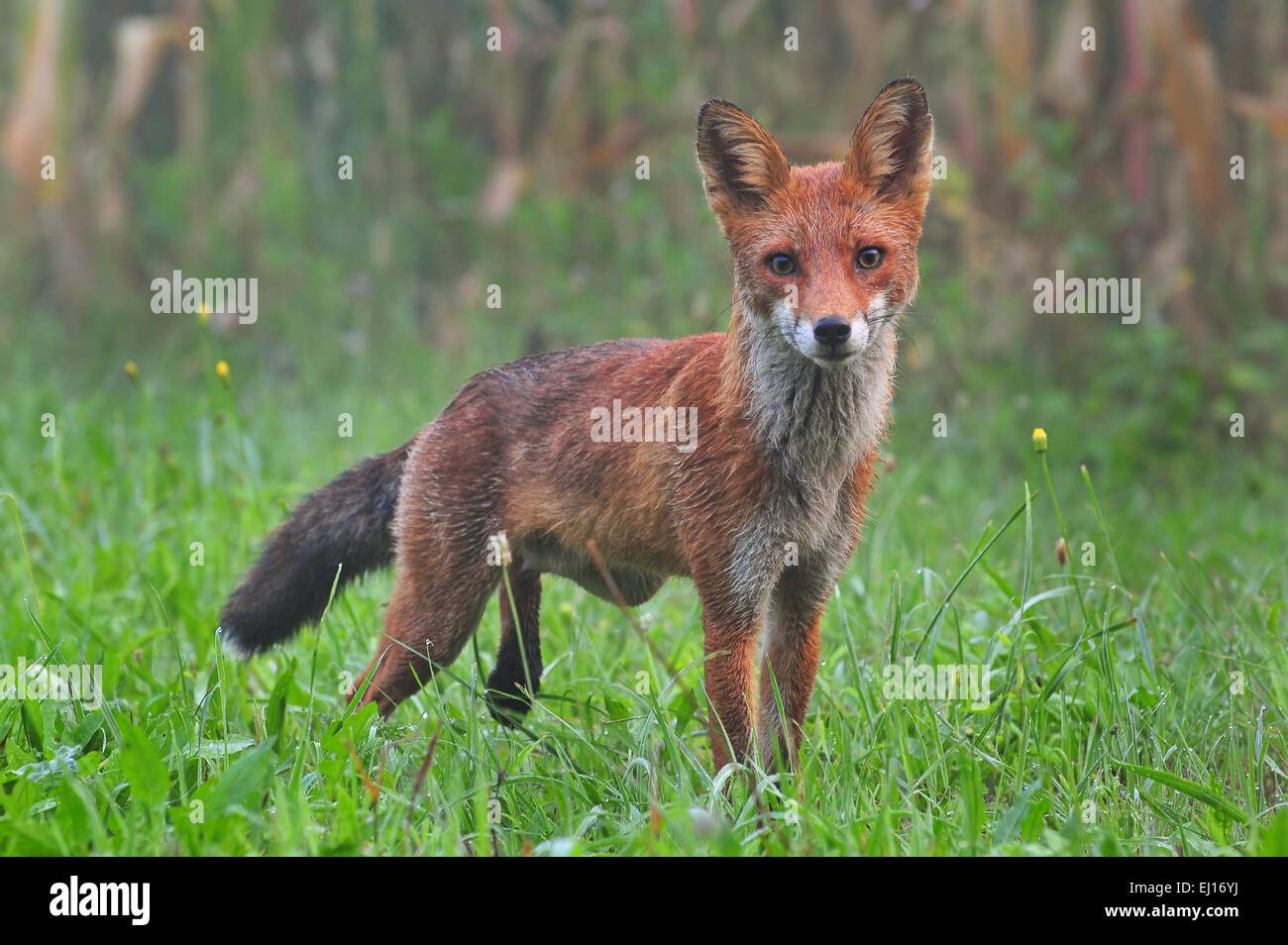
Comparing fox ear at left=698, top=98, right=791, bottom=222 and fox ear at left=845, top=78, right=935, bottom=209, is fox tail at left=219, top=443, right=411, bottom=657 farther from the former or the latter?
fox ear at left=845, top=78, right=935, bottom=209

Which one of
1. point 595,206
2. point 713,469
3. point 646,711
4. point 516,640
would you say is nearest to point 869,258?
point 713,469

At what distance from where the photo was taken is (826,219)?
3723 millimetres

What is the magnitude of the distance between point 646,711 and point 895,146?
1.81m

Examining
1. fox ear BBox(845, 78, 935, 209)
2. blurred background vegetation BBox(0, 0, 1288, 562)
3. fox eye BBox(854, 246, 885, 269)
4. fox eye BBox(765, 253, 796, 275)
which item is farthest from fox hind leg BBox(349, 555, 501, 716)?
blurred background vegetation BBox(0, 0, 1288, 562)

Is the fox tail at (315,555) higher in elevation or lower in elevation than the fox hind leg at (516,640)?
higher

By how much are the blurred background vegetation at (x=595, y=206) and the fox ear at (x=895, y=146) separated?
2816 mm

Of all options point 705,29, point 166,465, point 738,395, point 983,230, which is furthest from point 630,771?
point 705,29

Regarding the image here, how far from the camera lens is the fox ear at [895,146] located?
150 inches

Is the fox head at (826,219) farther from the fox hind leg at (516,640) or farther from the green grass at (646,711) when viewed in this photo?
the fox hind leg at (516,640)

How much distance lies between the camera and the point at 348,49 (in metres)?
10.1

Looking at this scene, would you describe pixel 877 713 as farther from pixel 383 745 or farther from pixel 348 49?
pixel 348 49

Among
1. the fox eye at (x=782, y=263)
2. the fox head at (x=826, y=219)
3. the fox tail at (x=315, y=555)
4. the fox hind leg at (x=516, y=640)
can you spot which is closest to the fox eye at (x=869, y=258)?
the fox head at (x=826, y=219)

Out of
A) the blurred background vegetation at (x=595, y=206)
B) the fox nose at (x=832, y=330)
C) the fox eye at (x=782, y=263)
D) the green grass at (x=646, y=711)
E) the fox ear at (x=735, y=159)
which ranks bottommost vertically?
the green grass at (x=646, y=711)

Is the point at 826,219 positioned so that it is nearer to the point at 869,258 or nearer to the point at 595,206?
the point at 869,258
